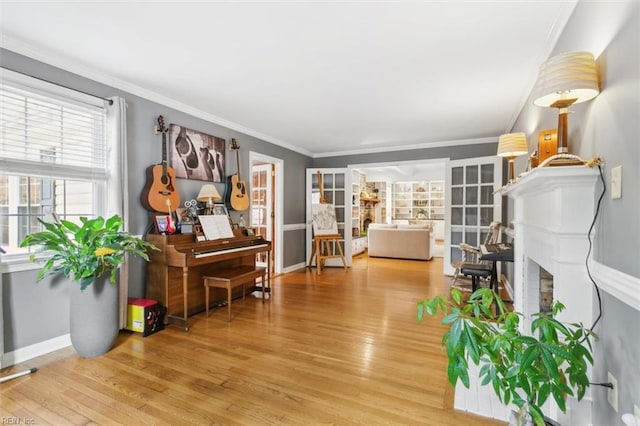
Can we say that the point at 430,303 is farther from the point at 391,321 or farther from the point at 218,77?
the point at 218,77

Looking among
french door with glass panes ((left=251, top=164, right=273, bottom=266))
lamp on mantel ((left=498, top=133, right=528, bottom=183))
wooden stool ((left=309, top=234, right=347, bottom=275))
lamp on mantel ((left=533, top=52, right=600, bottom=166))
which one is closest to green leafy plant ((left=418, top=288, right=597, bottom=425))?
lamp on mantel ((left=533, top=52, right=600, bottom=166))

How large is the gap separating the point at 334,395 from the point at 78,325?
2.00 meters

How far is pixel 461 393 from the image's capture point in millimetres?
1948

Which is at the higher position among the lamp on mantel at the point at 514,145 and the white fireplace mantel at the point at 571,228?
the lamp on mantel at the point at 514,145

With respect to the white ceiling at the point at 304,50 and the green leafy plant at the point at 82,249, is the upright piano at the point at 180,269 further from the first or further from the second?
the white ceiling at the point at 304,50

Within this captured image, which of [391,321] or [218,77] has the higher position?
[218,77]

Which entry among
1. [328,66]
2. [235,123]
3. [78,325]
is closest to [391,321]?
[328,66]

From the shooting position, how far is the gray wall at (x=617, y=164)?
1.15m

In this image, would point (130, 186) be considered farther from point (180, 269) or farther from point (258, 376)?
point (258, 376)

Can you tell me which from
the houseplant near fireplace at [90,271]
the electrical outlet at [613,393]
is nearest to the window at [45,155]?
the houseplant near fireplace at [90,271]

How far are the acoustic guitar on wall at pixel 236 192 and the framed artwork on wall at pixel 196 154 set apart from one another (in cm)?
13

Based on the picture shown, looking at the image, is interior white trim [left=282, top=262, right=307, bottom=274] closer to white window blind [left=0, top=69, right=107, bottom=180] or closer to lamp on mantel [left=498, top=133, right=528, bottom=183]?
white window blind [left=0, top=69, right=107, bottom=180]

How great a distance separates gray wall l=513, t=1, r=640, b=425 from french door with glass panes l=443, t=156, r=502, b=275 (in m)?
3.57

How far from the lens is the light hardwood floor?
1.74 meters
